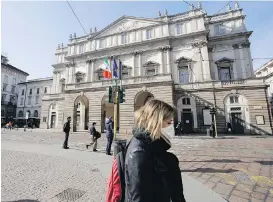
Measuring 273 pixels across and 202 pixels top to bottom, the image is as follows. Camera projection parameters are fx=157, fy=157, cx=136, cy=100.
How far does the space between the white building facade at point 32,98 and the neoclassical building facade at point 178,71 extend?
14262mm

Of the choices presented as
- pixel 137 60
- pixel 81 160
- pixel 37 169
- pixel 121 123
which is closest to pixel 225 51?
pixel 137 60

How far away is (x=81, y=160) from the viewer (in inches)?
258

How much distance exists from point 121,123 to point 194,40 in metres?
16.6

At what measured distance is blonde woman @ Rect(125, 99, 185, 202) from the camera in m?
1.27

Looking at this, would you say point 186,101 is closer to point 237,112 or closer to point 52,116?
point 237,112

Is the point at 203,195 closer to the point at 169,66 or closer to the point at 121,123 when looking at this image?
the point at 121,123

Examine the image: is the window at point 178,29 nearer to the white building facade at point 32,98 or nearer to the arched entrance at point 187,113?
the arched entrance at point 187,113

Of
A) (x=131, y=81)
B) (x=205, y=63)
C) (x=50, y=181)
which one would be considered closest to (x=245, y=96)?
(x=205, y=63)

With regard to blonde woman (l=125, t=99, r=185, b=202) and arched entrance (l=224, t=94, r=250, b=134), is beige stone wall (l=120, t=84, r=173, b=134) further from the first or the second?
blonde woman (l=125, t=99, r=185, b=202)

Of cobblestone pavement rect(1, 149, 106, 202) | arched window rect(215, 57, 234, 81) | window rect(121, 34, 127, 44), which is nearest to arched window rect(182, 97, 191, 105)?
arched window rect(215, 57, 234, 81)

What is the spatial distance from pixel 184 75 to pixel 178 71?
1.10 m

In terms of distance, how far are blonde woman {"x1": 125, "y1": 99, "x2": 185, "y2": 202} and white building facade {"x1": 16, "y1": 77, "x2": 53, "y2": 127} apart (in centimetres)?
4470

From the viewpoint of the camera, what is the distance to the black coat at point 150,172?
126cm

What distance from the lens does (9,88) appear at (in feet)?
153
